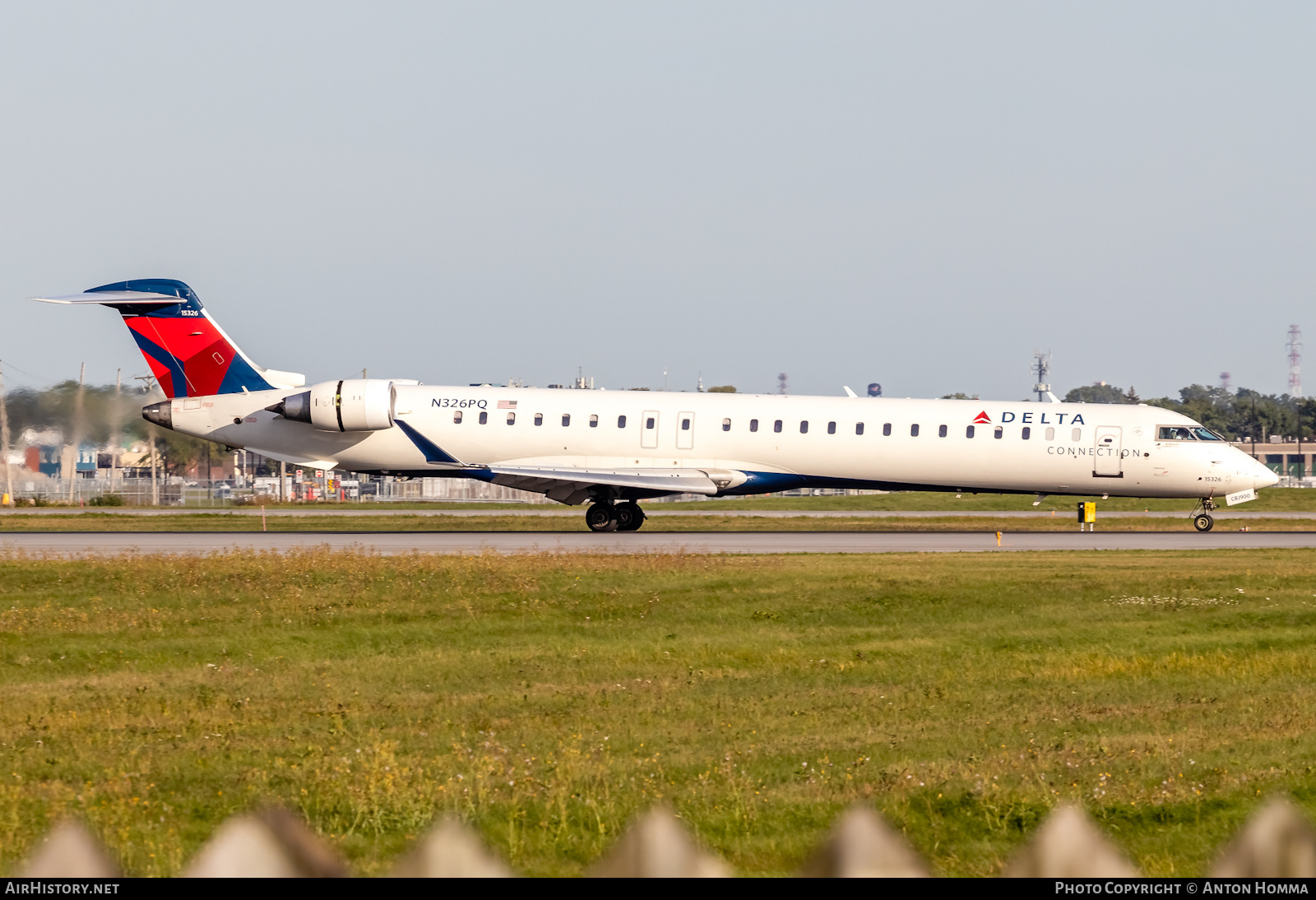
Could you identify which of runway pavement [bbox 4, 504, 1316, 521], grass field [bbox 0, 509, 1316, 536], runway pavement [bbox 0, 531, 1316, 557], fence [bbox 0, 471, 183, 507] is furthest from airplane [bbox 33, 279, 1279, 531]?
fence [bbox 0, 471, 183, 507]

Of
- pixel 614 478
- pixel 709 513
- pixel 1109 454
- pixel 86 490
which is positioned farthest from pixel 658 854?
pixel 86 490

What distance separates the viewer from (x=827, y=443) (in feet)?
115

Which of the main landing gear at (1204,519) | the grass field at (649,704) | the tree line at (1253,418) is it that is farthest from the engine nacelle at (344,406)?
the tree line at (1253,418)

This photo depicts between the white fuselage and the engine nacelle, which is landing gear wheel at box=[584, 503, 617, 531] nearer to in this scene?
the white fuselage

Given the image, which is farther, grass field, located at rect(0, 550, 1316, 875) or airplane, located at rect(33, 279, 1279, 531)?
airplane, located at rect(33, 279, 1279, 531)

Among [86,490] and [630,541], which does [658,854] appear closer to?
[630,541]

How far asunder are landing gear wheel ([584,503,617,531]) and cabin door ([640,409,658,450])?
7.63ft

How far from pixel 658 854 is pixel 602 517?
34393 millimetres

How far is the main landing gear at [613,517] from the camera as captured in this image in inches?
1437

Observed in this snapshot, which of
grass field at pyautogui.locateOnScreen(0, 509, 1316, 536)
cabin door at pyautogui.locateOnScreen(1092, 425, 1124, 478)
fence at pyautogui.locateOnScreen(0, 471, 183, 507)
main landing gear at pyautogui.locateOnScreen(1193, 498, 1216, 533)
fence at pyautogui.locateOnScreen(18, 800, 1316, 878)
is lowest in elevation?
→ fence at pyautogui.locateOnScreen(0, 471, 183, 507)

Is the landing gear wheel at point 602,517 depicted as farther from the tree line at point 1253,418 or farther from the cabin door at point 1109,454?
the tree line at point 1253,418

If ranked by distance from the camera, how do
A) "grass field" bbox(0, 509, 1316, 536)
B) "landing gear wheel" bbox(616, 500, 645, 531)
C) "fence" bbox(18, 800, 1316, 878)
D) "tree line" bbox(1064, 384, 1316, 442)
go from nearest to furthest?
"fence" bbox(18, 800, 1316, 878)
"landing gear wheel" bbox(616, 500, 645, 531)
"grass field" bbox(0, 509, 1316, 536)
"tree line" bbox(1064, 384, 1316, 442)

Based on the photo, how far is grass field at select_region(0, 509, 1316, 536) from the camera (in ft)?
136
